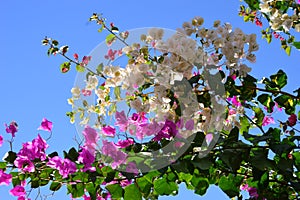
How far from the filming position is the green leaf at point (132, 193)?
1540 mm

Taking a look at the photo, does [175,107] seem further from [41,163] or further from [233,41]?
[41,163]

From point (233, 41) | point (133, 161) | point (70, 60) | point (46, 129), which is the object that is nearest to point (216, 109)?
point (233, 41)

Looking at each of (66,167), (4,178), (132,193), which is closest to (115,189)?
(132,193)

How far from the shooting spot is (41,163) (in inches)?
64.2

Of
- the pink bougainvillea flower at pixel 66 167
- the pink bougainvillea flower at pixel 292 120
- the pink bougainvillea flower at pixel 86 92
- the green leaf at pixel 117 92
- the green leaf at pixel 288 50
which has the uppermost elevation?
the green leaf at pixel 288 50

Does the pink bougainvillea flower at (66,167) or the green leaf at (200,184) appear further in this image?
the green leaf at (200,184)

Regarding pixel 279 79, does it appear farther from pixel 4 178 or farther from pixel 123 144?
pixel 4 178

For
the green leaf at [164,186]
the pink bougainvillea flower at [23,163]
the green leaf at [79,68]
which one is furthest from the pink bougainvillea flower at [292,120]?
the pink bougainvillea flower at [23,163]

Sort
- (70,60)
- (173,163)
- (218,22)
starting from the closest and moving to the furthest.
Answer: (173,163), (218,22), (70,60)

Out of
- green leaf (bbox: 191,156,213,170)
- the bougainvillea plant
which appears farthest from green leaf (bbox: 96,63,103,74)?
green leaf (bbox: 191,156,213,170)

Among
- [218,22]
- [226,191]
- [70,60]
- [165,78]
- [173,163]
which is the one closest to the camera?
[173,163]

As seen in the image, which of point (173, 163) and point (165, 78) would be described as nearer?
point (173, 163)

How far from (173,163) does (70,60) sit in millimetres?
881

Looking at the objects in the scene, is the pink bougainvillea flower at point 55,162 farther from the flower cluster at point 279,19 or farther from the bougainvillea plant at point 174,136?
the flower cluster at point 279,19
